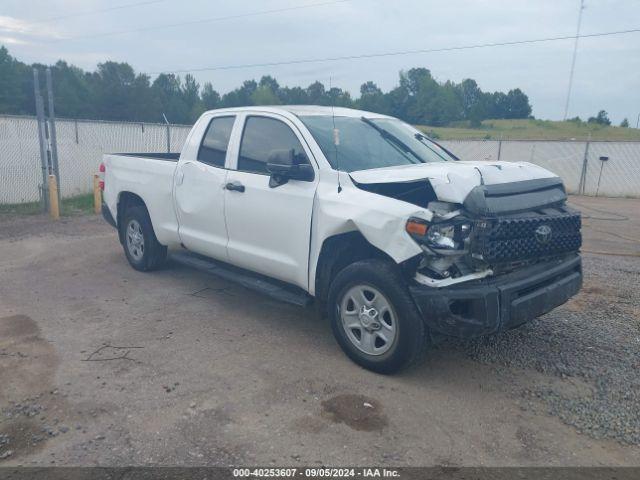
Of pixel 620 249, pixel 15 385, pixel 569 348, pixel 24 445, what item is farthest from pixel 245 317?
pixel 620 249

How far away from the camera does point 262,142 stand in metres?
5.25

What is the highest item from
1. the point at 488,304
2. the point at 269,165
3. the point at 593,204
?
the point at 269,165

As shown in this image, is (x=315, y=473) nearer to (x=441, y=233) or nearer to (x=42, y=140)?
(x=441, y=233)

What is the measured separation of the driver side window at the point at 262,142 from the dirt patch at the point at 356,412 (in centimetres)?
215

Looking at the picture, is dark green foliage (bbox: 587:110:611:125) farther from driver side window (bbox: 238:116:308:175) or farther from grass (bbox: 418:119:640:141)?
driver side window (bbox: 238:116:308:175)

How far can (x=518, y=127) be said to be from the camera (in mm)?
37750

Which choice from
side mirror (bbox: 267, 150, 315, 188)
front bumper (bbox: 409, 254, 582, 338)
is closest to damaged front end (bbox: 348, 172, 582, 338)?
front bumper (bbox: 409, 254, 582, 338)

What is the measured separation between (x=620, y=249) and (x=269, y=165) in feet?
22.4

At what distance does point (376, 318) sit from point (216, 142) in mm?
2755

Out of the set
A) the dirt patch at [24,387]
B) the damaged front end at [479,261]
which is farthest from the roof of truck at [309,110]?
the dirt patch at [24,387]

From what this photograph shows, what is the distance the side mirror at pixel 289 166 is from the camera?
4.55 meters

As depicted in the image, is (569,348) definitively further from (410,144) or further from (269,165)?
(269,165)

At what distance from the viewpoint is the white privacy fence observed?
12250mm

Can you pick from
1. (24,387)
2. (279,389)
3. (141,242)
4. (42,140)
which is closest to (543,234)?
(279,389)
